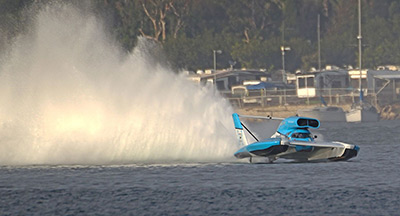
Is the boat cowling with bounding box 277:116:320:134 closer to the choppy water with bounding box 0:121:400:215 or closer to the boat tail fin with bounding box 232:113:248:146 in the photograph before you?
the choppy water with bounding box 0:121:400:215

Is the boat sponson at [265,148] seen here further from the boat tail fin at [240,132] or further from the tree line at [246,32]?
the tree line at [246,32]

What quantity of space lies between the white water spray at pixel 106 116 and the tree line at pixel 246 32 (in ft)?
206

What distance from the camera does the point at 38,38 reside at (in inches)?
1850

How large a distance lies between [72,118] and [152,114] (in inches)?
124

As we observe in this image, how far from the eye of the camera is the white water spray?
3508 centimetres

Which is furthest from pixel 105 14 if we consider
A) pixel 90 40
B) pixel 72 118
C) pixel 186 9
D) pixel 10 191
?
pixel 10 191

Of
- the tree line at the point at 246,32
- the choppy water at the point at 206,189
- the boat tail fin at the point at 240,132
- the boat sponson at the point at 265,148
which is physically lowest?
the choppy water at the point at 206,189

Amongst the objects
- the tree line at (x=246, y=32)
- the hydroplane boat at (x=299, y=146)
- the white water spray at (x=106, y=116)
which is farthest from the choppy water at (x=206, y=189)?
the tree line at (x=246, y=32)

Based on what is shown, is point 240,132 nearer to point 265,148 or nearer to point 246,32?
point 265,148

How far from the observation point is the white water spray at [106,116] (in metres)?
35.1

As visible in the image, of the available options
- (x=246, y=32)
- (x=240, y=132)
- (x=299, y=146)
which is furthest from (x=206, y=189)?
(x=246, y=32)

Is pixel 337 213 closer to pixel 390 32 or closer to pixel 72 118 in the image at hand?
pixel 72 118

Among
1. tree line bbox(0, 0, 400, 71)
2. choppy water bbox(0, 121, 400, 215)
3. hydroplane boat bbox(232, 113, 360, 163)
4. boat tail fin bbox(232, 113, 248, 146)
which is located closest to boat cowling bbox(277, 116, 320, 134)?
hydroplane boat bbox(232, 113, 360, 163)

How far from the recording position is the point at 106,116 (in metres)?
37.2
